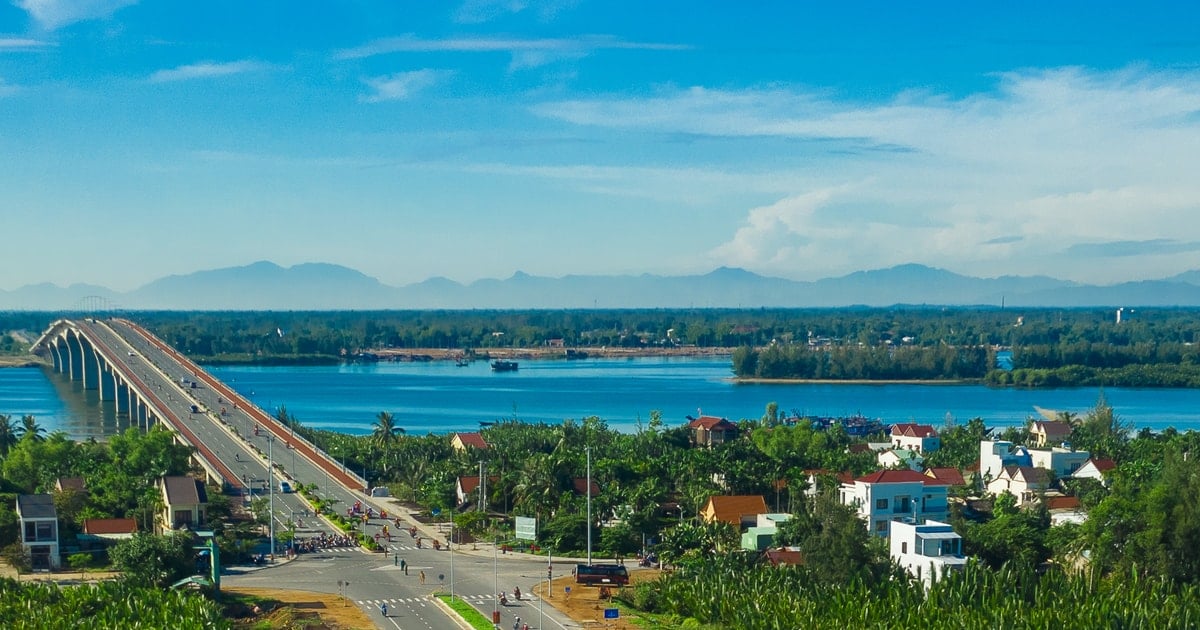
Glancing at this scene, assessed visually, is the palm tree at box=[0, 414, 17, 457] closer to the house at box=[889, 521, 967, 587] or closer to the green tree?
the green tree

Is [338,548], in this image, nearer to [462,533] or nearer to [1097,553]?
[462,533]

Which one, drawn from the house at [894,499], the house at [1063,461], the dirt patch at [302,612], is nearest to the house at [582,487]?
the house at [894,499]

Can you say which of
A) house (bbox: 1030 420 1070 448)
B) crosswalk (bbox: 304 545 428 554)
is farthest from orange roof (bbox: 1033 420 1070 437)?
A: crosswalk (bbox: 304 545 428 554)

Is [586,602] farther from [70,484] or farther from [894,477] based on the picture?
[70,484]

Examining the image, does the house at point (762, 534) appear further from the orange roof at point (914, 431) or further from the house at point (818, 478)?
the orange roof at point (914, 431)

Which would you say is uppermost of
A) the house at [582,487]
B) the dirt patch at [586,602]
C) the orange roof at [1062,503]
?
the house at [582,487]

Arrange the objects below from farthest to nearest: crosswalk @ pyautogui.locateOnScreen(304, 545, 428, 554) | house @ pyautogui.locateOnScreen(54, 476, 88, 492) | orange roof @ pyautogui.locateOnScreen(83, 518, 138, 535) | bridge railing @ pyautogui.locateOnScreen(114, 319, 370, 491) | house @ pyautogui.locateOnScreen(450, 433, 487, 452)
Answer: house @ pyautogui.locateOnScreen(450, 433, 487, 452) < bridge railing @ pyautogui.locateOnScreen(114, 319, 370, 491) < house @ pyautogui.locateOnScreen(54, 476, 88, 492) < orange roof @ pyautogui.locateOnScreen(83, 518, 138, 535) < crosswalk @ pyautogui.locateOnScreen(304, 545, 428, 554)

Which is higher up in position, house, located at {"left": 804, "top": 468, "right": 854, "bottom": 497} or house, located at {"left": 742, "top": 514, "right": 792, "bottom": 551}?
house, located at {"left": 804, "top": 468, "right": 854, "bottom": 497}
